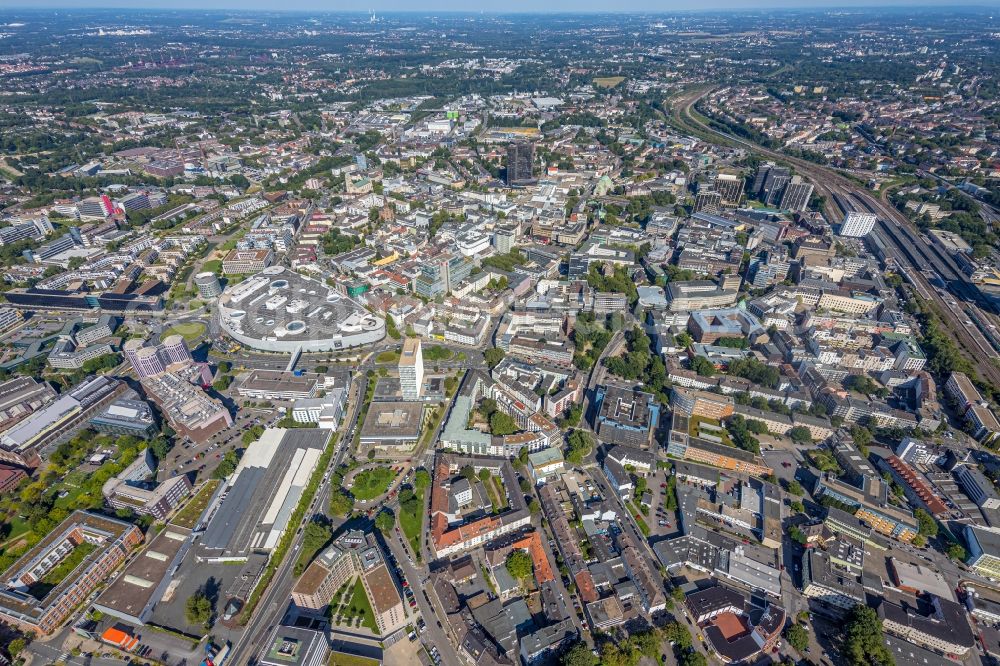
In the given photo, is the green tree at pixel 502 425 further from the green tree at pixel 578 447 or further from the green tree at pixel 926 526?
the green tree at pixel 926 526

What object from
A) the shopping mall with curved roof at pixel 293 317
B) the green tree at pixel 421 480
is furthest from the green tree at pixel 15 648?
the shopping mall with curved roof at pixel 293 317

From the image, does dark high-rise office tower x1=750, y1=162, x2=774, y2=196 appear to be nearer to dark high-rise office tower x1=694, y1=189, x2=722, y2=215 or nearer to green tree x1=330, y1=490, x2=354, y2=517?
dark high-rise office tower x1=694, y1=189, x2=722, y2=215

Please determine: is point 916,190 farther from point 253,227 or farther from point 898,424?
point 253,227

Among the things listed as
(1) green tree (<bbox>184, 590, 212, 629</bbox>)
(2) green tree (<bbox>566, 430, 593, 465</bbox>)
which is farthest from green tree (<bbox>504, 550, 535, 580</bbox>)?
(1) green tree (<bbox>184, 590, 212, 629</bbox>)

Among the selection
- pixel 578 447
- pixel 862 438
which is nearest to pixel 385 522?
pixel 578 447

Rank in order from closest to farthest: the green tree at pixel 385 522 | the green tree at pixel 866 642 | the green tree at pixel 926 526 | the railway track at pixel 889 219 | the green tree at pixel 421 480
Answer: the green tree at pixel 866 642
the green tree at pixel 926 526
the green tree at pixel 385 522
the green tree at pixel 421 480
the railway track at pixel 889 219

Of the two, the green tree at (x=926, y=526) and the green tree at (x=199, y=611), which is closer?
the green tree at (x=199, y=611)
